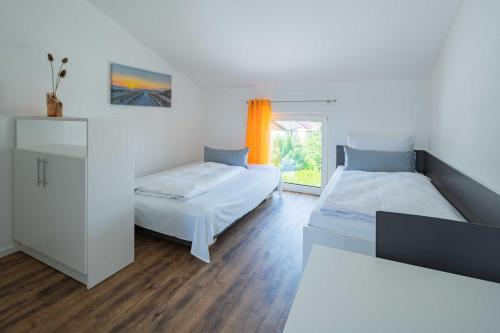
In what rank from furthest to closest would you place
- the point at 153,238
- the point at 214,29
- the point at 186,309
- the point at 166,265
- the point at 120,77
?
the point at 120,77 < the point at 214,29 < the point at 153,238 < the point at 166,265 < the point at 186,309

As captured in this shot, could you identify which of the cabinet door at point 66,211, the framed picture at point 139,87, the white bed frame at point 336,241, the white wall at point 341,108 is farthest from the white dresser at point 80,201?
the white wall at point 341,108

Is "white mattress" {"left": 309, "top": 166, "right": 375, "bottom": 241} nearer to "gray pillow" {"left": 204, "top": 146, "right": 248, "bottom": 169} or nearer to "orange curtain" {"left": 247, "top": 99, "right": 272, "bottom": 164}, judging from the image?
"gray pillow" {"left": 204, "top": 146, "right": 248, "bottom": 169}

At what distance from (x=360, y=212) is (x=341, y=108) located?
2.43m

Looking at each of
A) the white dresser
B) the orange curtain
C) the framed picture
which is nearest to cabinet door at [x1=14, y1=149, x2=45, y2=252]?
the white dresser

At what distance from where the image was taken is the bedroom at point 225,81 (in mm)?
1642

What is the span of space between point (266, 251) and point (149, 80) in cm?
264

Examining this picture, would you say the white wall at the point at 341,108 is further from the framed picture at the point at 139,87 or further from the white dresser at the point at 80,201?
the white dresser at the point at 80,201

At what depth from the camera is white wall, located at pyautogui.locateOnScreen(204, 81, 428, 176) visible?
11.3ft

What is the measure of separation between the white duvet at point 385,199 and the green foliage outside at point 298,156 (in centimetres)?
166

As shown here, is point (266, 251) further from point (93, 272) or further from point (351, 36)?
point (351, 36)

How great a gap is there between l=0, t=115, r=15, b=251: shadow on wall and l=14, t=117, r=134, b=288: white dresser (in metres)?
0.05

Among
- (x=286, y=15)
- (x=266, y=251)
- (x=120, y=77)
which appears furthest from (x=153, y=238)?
(x=286, y=15)

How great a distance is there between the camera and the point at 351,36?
2.75m

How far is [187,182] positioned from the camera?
2818 millimetres
